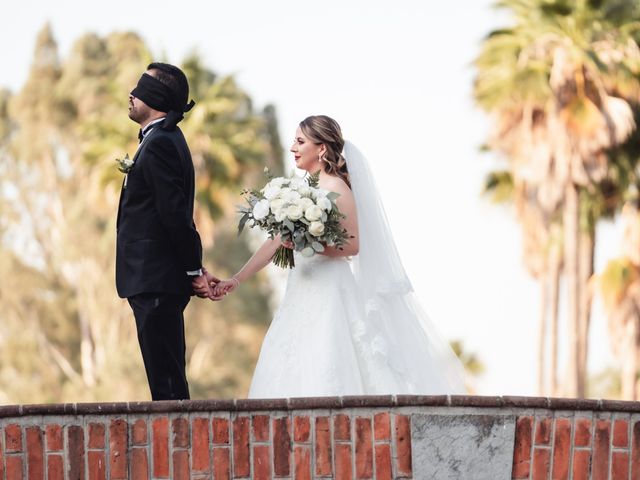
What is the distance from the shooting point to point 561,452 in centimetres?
649

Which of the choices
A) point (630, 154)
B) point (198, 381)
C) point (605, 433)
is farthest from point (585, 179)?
point (605, 433)

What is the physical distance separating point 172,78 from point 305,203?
975 millimetres

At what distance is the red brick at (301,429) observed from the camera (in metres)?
6.45

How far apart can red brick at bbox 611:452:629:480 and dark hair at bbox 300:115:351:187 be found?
2720 mm

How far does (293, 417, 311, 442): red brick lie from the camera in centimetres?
645

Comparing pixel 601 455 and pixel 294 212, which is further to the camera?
pixel 294 212

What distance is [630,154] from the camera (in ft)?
94.4

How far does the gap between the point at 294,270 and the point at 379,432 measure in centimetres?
231

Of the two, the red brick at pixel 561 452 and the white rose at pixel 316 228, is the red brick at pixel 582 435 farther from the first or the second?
the white rose at pixel 316 228

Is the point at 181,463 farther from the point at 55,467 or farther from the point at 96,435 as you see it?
the point at 55,467

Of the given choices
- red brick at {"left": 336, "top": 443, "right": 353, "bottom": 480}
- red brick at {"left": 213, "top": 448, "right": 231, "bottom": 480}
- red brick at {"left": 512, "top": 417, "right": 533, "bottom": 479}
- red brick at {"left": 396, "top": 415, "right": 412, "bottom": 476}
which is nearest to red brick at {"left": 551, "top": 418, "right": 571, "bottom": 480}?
red brick at {"left": 512, "top": 417, "right": 533, "bottom": 479}

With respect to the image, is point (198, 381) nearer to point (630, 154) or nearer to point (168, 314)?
point (630, 154)

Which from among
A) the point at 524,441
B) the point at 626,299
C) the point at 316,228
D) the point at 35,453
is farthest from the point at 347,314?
the point at 626,299

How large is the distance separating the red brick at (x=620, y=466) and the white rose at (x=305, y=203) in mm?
2328
